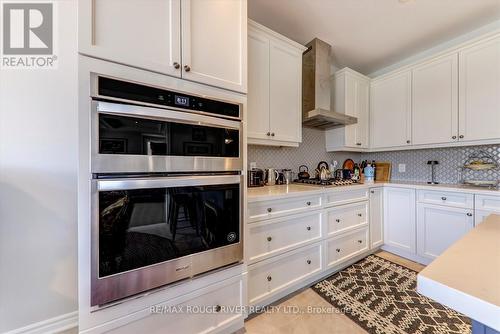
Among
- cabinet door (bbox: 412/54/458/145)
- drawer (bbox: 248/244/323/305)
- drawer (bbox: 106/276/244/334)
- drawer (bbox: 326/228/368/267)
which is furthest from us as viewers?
cabinet door (bbox: 412/54/458/145)

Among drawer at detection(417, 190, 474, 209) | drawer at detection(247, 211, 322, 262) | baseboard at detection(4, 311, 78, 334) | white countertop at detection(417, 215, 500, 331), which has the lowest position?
baseboard at detection(4, 311, 78, 334)

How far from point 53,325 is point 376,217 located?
120 inches

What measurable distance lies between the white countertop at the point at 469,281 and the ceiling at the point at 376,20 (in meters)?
2.16

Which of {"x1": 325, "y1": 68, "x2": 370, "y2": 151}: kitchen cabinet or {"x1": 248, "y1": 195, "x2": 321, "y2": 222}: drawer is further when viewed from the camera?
{"x1": 325, "y1": 68, "x2": 370, "y2": 151}: kitchen cabinet

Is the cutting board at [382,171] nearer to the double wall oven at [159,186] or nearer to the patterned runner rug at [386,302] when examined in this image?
the patterned runner rug at [386,302]

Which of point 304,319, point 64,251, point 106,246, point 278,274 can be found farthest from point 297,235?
point 64,251

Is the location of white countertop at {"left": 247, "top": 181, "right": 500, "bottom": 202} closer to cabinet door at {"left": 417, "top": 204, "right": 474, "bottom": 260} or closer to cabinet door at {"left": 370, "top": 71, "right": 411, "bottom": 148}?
cabinet door at {"left": 417, "top": 204, "right": 474, "bottom": 260}

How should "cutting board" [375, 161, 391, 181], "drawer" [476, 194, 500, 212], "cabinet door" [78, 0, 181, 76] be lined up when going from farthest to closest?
1. "cutting board" [375, 161, 391, 181]
2. "drawer" [476, 194, 500, 212]
3. "cabinet door" [78, 0, 181, 76]

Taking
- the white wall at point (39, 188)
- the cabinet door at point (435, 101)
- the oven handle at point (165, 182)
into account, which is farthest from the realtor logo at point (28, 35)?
the cabinet door at point (435, 101)

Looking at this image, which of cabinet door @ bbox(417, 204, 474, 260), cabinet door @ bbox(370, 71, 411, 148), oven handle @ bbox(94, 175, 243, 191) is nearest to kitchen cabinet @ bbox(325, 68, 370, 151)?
cabinet door @ bbox(370, 71, 411, 148)

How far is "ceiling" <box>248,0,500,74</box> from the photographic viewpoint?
186 centimetres

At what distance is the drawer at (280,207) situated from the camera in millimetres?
1451

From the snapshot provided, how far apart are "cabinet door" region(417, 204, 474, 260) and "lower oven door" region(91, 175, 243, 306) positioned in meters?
2.21

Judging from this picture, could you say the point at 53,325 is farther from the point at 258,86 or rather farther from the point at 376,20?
the point at 376,20
